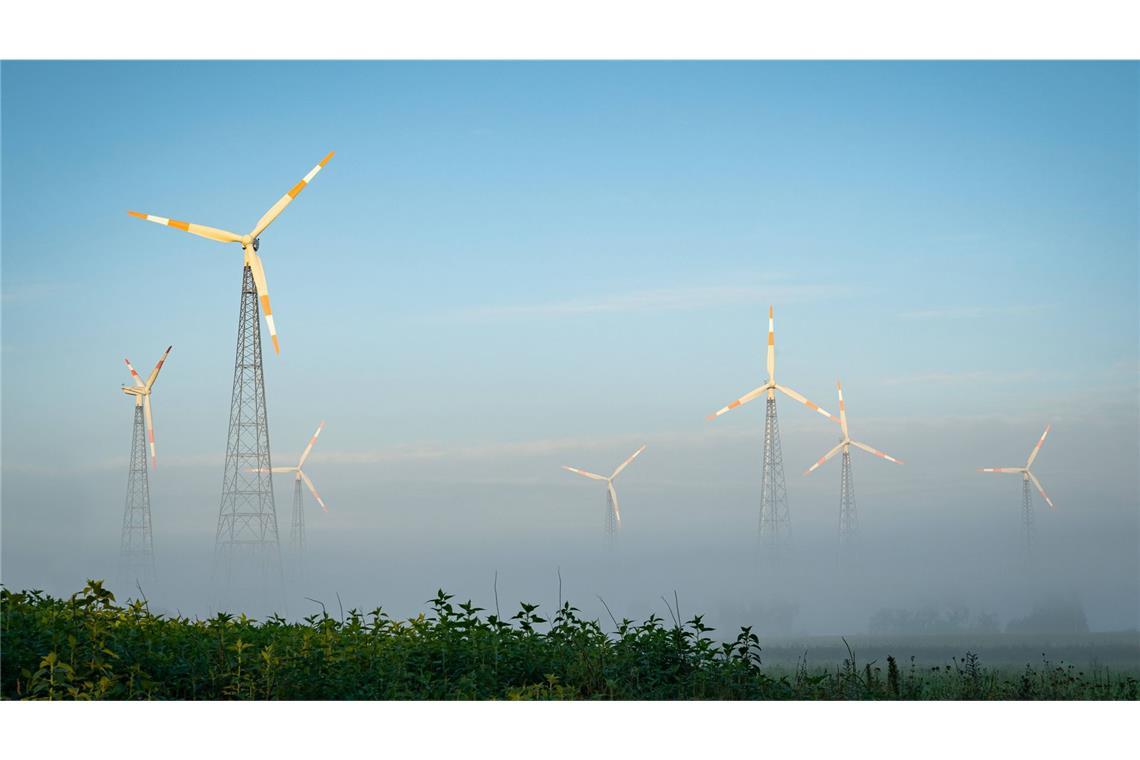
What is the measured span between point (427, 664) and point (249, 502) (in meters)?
8.70

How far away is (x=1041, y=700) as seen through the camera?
964 centimetres

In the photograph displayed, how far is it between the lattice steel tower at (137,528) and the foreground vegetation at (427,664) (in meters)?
6.18

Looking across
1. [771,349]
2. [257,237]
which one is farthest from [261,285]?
[771,349]

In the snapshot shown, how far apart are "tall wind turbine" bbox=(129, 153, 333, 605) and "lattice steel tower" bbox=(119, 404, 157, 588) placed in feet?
3.43

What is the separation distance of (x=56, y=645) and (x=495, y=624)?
3546 mm

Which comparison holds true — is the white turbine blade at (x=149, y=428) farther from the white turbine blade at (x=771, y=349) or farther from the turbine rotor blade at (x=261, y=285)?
the white turbine blade at (x=771, y=349)

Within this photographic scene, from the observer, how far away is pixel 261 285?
698 inches

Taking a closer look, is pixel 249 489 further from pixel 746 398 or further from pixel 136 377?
pixel 746 398

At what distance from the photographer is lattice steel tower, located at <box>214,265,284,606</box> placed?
16.9m

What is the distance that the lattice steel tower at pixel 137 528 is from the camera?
16125 mm
